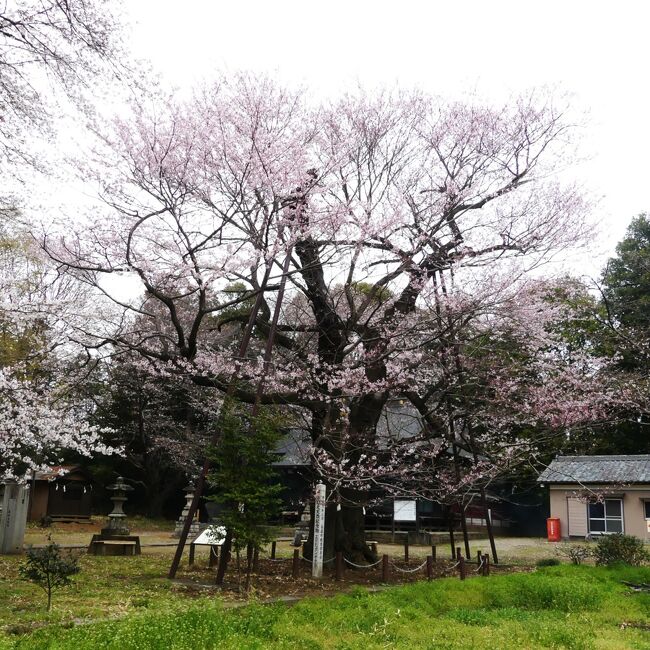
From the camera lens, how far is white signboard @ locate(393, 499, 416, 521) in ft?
88.7

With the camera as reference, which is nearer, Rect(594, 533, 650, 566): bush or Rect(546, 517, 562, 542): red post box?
Rect(594, 533, 650, 566): bush

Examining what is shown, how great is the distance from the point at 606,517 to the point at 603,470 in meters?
1.90

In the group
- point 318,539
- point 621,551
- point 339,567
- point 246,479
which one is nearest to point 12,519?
point 246,479

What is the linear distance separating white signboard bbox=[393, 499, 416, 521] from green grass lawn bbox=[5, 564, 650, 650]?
16.2 m

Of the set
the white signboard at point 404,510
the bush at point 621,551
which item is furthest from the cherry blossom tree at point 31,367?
the white signboard at point 404,510

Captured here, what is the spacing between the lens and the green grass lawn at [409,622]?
6.15 meters

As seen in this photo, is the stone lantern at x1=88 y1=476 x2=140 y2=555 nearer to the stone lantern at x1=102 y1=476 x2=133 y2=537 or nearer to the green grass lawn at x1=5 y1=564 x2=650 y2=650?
the stone lantern at x1=102 y1=476 x2=133 y2=537

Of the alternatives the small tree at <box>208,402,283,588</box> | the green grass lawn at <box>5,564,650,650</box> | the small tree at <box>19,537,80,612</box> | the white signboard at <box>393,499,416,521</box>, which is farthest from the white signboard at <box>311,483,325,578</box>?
the white signboard at <box>393,499,416,521</box>

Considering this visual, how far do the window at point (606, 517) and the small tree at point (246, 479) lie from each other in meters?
19.6

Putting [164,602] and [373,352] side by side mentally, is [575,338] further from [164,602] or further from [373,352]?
[164,602]

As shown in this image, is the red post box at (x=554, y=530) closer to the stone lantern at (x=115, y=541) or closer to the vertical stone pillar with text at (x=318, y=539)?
the stone lantern at (x=115, y=541)

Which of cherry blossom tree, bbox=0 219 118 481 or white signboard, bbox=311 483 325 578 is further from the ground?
cherry blossom tree, bbox=0 219 118 481

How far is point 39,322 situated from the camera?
19.2 meters

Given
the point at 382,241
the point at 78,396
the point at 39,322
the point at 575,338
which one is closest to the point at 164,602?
the point at 382,241
